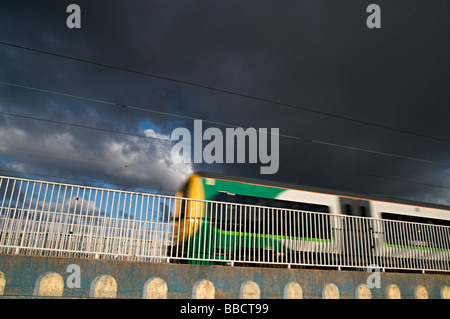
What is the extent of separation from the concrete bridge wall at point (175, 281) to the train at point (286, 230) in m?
0.41

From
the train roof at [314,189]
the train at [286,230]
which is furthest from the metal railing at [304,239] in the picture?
the train roof at [314,189]

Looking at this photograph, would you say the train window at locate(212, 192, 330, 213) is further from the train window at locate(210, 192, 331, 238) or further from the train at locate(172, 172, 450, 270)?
the train window at locate(210, 192, 331, 238)

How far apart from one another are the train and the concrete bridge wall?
41 cm

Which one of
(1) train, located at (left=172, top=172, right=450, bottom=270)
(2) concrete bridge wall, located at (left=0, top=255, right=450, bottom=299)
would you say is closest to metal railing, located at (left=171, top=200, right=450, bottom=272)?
(1) train, located at (left=172, top=172, right=450, bottom=270)

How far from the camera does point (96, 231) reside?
20.7 ft

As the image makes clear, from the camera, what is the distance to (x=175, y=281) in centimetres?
639

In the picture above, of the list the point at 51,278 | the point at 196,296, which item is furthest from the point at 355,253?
the point at 51,278

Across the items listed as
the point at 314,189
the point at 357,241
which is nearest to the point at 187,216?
the point at 357,241

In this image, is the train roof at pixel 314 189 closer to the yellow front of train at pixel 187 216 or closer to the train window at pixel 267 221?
the train window at pixel 267 221

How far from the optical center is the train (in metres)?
7.41

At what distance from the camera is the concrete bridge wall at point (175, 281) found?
5602 millimetres

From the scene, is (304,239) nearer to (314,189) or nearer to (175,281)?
(175,281)
